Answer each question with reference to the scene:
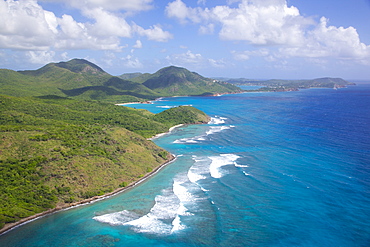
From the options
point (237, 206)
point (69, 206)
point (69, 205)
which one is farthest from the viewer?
point (69, 205)

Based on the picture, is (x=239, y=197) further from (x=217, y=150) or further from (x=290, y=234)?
(x=217, y=150)

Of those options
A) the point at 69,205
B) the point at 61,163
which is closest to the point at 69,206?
the point at 69,205

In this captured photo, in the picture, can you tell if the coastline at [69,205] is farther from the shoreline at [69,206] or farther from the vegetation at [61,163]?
the vegetation at [61,163]

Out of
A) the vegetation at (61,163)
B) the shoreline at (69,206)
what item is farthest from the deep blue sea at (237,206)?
the vegetation at (61,163)

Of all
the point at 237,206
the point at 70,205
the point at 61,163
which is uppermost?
the point at 61,163

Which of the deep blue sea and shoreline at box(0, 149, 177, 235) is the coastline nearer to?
shoreline at box(0, 149, 177, 235)

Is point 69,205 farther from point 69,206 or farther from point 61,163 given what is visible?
point 61,163

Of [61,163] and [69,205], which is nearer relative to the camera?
[69,205]

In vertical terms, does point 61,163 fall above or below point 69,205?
above

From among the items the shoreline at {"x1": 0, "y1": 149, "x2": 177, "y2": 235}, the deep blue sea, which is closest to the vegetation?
the shoreline at {"x1": 0, "y1": 149, "x2": 177, "y2": 235}
